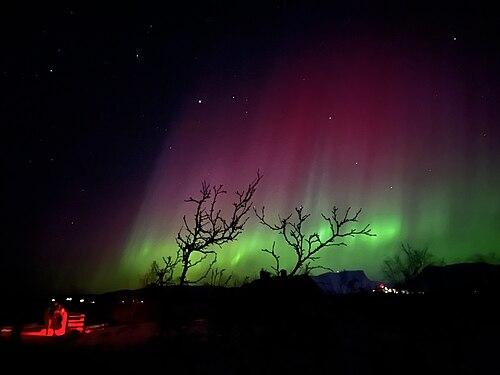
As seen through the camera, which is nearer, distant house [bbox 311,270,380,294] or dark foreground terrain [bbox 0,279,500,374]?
dark foreground terrain [bbox 0,279,500,374]

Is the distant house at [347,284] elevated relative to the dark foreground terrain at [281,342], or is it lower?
elevated

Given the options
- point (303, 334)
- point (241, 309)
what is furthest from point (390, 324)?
point (241, 309)

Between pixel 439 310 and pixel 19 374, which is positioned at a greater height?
pixel 439 310

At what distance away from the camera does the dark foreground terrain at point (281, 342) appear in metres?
12.5

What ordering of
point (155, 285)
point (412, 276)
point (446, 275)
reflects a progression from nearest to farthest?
1. point (155, 285)
2. point (412, 276)
3. point (446, 275)

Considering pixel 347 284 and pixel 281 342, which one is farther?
pixel 347 284

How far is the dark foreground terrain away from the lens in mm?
12523

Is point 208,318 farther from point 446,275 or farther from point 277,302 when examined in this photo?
point 446,275

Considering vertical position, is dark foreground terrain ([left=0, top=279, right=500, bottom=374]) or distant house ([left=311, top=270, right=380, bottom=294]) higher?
distant house ([left=311, top=270, right=380, bottom=294])

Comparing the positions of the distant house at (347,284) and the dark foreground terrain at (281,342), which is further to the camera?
the distant house at (347,284)

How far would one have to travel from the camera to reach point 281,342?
13820 millimetres

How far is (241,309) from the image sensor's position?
17266 millimetres

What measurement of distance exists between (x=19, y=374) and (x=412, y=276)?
91261mm

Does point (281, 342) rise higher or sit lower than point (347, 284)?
lower
